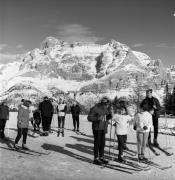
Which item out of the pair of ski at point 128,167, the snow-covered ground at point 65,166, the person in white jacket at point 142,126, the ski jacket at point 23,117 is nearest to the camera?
the snow-covered ground at point 65,166

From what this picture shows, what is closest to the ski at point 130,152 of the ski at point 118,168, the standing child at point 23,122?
the ski at point 118,168

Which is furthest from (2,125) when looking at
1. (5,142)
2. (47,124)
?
(47,124)

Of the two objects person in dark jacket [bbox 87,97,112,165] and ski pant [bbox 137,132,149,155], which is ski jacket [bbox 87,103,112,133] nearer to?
person in dark jacket [bbox 87,97,112,165]

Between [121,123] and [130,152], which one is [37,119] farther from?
[121,123]

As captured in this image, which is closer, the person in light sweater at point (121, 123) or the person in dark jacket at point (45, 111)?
the person in light sweater at point (121, 123)

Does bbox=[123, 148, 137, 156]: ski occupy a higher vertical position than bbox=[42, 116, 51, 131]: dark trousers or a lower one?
lower

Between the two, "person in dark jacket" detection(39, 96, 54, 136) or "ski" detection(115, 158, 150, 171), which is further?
"person in dark jacket" detection(39, 96, 54, 136)

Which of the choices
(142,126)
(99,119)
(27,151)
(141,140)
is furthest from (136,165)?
(27,151)

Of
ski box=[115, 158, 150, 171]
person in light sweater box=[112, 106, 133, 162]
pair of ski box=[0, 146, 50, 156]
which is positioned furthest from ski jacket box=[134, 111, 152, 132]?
pair of ski box=[0, 146, 50, 156]

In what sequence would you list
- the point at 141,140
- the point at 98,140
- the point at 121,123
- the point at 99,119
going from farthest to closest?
the point at 141,140 → the point at 121,123 → the point at 98,140 → the point at 99,119

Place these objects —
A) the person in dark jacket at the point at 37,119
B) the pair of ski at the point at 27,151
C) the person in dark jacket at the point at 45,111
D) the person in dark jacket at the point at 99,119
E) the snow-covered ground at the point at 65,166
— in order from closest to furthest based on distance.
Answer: the snow-covered ground at the point at 65,166, the person in dark jacket at the point at 99,119, the pair of ski at the point at 27,151, the person in dark jacket at the point at 45,111, the person in dark jacket at the point at 37,119

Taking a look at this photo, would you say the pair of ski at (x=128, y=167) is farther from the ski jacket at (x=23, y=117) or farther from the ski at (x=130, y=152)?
the ski jacket at (x=23, y=117)

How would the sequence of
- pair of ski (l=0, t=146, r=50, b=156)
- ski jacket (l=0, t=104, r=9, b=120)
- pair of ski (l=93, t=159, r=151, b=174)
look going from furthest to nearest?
ski jacket (l=0, t=104, r=9, b=120) < pair of ski (l=0, t=146, r=50, b=156) < pair of ski (l=93, t=159, r=151, b=174)

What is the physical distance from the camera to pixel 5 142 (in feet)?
50.3
